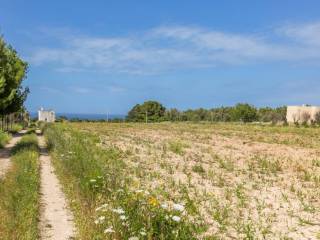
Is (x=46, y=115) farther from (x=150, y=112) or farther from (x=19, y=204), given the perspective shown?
(x=19, y=204)

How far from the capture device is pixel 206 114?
132625mm

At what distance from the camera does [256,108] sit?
5182 inches

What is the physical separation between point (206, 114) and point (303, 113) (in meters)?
36.0

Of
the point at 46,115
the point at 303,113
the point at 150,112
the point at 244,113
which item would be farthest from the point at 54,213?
the point at 244,113

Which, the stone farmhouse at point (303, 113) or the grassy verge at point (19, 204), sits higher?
the stone farmhouse at point (303, 113)

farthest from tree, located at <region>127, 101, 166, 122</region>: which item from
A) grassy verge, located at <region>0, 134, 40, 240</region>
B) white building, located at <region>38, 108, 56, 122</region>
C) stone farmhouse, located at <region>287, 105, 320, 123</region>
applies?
grassy verge, located at <region>0, 134, 40, 240</region>

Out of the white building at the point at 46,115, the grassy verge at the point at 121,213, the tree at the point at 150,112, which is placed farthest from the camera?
the tree at the point at 150,112

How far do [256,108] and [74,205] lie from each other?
124799mm

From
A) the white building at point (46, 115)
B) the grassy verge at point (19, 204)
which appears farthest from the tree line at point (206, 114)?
the grassy verge at point (19, 204)

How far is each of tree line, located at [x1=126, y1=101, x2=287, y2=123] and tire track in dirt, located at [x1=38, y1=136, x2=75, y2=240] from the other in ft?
332

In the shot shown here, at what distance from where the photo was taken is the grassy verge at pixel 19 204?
316 inches

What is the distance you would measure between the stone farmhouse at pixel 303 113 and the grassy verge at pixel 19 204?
9045 cm

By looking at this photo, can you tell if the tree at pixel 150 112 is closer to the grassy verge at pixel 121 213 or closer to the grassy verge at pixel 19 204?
the grassy verge at pixel 19 204

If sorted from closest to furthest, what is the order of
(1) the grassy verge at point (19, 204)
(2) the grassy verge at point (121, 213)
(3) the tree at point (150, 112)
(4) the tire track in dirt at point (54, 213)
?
(2) the grassy verge at point (121, 213)
(1) the grassy verge at point (19, 204)
(4) the tire track in dirt at point (54, 213)
(3) the tree at point (150, 112)
